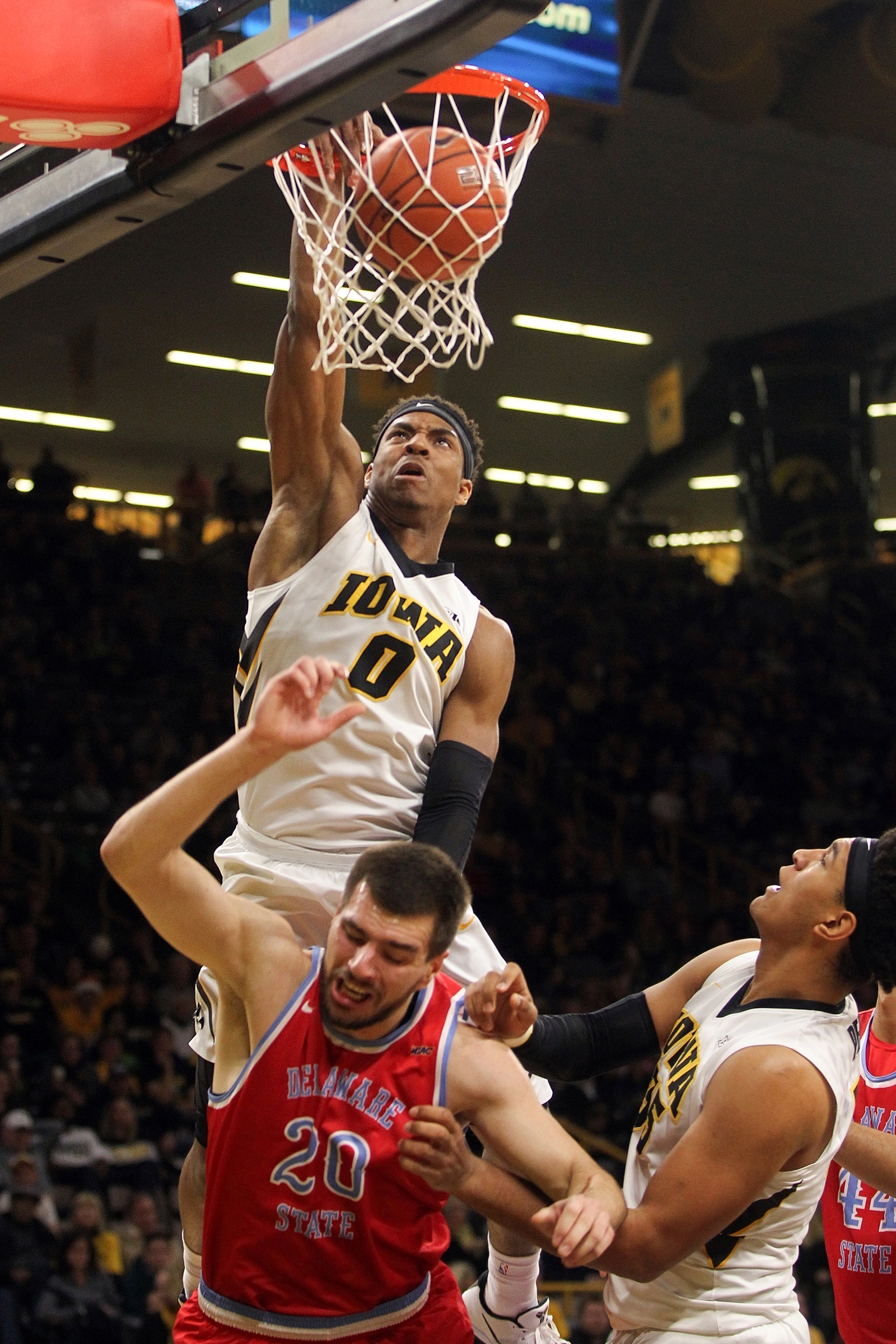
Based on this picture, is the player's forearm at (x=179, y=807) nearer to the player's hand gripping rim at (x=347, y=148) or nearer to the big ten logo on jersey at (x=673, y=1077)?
the big ten logo on jersey at (x=673, y=1077)

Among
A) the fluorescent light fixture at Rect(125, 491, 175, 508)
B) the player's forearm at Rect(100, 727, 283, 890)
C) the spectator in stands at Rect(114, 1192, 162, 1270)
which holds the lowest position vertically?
the spectator in stands at Rect(114, 1192, 162, 1270)

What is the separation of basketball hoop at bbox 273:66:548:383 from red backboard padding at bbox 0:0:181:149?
48cm

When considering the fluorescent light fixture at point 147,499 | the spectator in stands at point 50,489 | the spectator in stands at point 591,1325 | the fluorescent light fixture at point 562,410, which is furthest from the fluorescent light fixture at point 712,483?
the spectator in stands at point 591,1325

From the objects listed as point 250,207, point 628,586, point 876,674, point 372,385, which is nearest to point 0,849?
point 372,385

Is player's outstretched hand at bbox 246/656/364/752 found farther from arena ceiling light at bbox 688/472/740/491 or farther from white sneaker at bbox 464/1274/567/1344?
arena ceiling light at bbox 688/472/740/491

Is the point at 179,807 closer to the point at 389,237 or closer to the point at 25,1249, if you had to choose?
the point at 389,237

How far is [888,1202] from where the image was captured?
3.88 meters

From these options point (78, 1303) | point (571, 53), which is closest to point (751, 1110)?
point (78, 1303)

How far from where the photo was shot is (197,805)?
2.77 meters

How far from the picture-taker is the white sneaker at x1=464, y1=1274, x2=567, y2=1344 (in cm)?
380

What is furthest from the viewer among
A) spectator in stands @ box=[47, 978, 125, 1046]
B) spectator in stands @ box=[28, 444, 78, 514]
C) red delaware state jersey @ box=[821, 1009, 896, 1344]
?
spectator in stands @ box=[28, 444, 78, 514]

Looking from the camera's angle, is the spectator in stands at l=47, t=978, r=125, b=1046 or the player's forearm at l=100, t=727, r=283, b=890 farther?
the spectator in stands at l=47, t=978, r=125, b=1046

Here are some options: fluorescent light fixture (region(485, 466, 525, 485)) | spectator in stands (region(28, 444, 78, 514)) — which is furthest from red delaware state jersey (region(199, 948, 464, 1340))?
fluorescent light fixture (region(485, 466, 525, 485))

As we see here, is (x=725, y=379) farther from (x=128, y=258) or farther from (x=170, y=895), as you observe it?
(x=170, y=895)
